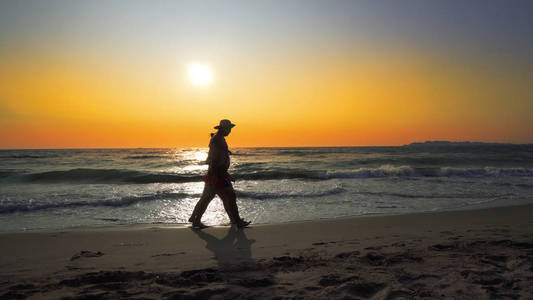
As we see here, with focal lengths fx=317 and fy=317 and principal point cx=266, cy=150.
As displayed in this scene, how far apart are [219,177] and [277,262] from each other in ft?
9.05

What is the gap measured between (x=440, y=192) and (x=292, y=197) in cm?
534

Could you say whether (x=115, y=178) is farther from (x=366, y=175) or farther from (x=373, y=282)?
(x=373, y=282)

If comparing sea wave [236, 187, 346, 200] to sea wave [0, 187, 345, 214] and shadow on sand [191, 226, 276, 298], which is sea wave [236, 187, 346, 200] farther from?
shadow on sand [191, 226, 276, 298]

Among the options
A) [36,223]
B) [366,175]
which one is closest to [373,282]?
[36,223]

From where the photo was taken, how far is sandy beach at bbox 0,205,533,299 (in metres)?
2.77

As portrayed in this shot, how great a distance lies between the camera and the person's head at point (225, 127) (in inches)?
237

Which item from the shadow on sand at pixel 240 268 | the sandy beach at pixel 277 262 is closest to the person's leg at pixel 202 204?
the sandy beach at pixel 277 262

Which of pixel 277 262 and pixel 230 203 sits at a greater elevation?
pixel 230 203

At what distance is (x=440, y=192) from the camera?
11094mm

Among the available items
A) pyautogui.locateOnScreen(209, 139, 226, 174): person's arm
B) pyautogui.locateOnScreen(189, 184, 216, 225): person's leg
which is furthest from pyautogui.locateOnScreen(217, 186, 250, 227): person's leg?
pyautogui.locateOnScreen(209, 139, 226, 174): person's arm

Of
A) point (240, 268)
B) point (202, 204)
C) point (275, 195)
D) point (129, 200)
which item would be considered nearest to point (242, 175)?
point (275, 195)

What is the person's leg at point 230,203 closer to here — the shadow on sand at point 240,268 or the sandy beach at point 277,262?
the sandy beach at point 277,262

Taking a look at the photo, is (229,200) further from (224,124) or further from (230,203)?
(224,124)

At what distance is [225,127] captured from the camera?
6.07 m
